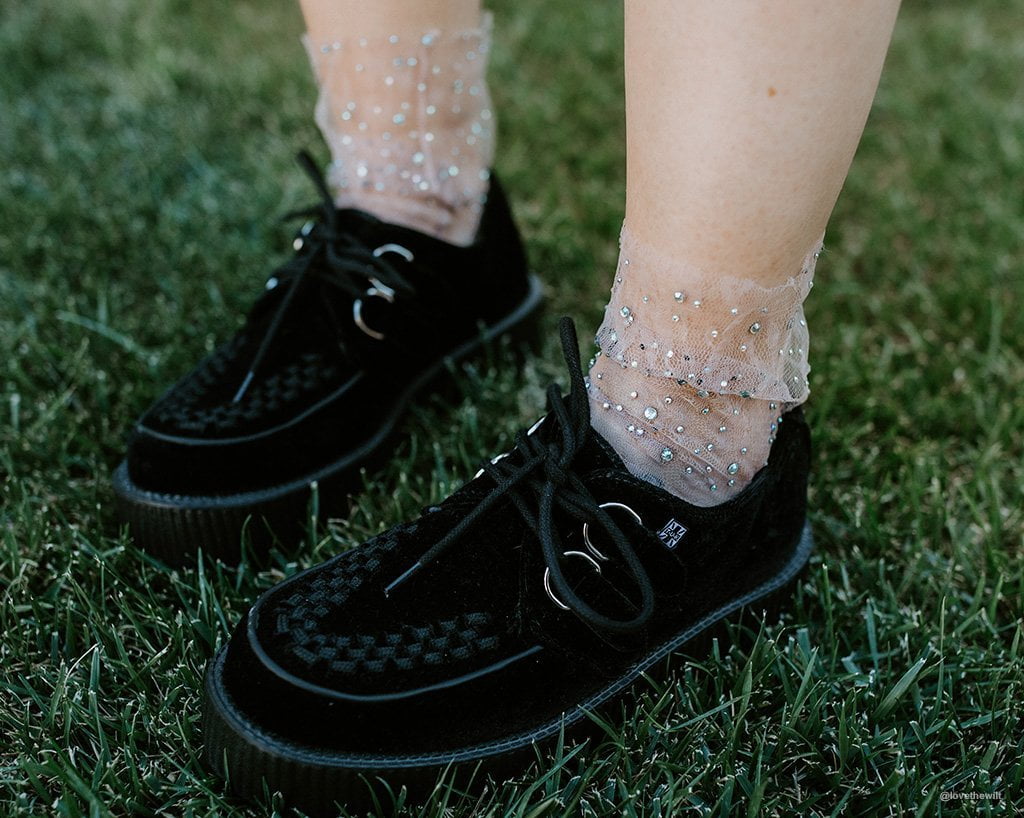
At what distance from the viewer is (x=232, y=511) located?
4.27ft

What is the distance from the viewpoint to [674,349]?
3.49 feet

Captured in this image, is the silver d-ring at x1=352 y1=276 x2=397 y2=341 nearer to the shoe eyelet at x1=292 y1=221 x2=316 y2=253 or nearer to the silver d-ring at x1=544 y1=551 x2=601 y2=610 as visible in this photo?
the shoe eyelet at x1=292 y1=221 x2=316 y2=253

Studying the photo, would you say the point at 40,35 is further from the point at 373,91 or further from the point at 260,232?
the point at 373,91

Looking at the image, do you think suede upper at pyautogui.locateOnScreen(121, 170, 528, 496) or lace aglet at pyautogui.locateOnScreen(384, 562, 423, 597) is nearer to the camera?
lace aglet at pyautogui.locateOnScreen(384, 562, 423, 597)

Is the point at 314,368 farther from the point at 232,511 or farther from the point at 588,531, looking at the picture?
the point at 588,531

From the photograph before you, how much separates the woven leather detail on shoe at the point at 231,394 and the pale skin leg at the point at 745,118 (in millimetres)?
523

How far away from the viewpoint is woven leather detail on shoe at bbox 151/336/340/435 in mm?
1296

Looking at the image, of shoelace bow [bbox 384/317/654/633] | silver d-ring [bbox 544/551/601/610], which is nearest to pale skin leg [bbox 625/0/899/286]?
shoelace bow [bbox 384/317/654/633]

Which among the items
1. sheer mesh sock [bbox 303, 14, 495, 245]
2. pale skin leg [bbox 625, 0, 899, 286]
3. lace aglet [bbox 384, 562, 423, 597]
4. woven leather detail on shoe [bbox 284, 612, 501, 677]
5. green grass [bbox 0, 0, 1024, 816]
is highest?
pale skin leg [bbox 625, 0, 899, 286]

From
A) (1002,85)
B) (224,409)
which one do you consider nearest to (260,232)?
(224,409)

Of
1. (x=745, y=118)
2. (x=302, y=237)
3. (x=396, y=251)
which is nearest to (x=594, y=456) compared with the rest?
(x=745, y=118)

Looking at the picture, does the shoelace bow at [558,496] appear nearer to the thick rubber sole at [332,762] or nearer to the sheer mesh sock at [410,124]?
the thick rubber sole at [332,762]

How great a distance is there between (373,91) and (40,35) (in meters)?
2.11

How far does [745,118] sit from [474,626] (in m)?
0.56
